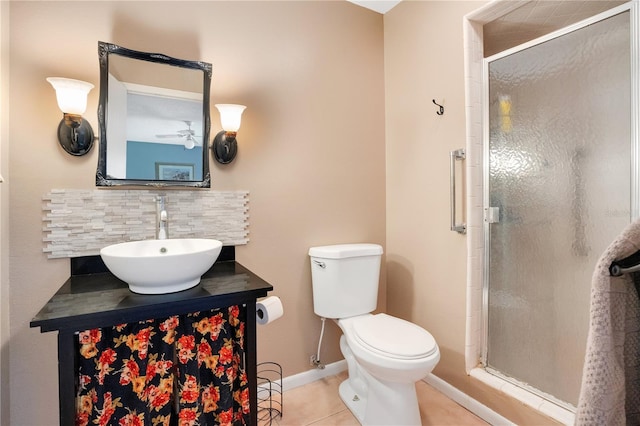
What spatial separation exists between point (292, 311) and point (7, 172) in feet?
4.95

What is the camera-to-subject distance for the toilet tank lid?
1.82 m

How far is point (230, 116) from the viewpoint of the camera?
5.43 ft

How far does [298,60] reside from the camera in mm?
1957

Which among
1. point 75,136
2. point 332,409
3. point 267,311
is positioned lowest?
point 332,409

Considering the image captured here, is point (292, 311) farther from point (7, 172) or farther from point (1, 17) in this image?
point (1, 17)

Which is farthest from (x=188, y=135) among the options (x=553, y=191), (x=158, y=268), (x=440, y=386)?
(x=440, y=386)

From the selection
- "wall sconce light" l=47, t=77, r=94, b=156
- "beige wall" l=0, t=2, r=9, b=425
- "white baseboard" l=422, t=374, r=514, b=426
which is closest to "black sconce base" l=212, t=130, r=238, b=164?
"wall sconce light" l=47, t=77, r=94, b=156

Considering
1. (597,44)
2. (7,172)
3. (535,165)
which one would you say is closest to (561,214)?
(535,165)

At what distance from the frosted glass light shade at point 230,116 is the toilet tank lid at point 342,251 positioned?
824 millimetres

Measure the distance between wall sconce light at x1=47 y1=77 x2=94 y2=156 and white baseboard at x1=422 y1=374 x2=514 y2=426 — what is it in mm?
2248

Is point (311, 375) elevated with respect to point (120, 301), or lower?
lower

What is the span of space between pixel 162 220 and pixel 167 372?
68 cm

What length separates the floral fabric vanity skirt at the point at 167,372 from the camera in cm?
106

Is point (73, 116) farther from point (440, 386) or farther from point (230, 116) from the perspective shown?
point (440, 386)
